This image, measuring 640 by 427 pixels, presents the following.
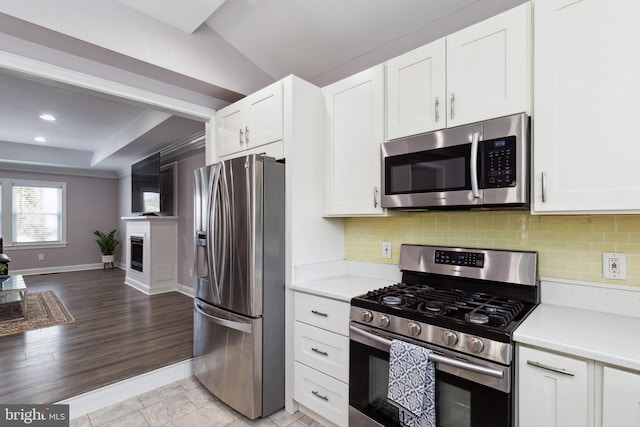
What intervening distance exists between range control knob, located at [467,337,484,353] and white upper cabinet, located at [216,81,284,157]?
5.36 feet

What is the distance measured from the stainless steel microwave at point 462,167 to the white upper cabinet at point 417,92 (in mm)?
78

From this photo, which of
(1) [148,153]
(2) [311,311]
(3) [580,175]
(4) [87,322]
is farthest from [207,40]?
(1) [148,153]

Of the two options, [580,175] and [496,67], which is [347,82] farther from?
[580,175]

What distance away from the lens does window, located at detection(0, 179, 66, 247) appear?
670 centimetres

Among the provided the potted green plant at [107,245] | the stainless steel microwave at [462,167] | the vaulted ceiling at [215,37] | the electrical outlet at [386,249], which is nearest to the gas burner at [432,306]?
the stainless steel microwave at [462,167]

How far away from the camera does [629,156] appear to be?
1.20 meters

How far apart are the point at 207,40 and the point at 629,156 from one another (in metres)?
2.66

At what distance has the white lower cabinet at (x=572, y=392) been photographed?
102cm

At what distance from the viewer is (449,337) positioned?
133 centimetres

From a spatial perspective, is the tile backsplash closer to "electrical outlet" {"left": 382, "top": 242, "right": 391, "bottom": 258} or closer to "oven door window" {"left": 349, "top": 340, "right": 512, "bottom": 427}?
"electrical outlet" {"left": 382, "top": 242, "right": 391, "bottom": 258}

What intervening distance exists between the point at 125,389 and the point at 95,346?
3.61 feet

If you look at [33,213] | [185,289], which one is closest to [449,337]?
[185,289]

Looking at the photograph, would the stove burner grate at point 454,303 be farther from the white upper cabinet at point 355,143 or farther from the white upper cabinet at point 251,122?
the white upper cabinet at point 251,122

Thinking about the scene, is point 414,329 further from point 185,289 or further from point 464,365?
point 185,289
